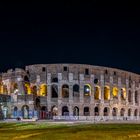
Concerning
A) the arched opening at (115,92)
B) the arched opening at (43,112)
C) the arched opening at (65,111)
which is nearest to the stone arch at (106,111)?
the arched opening at (115,92)

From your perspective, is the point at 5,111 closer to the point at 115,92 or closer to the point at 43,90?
the point at 43,90

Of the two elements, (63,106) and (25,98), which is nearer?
(25,98)

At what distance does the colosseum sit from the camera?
7581cm

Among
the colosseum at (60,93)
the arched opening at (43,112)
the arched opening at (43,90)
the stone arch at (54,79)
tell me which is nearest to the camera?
the colosseum at (60,93)

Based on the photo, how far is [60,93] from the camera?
79.9 metres

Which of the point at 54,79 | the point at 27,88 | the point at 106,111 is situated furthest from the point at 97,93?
the point at 27,88

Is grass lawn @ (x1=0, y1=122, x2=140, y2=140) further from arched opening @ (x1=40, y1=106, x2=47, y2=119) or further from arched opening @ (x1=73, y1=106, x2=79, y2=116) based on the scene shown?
arched opening @ (x1=73, y1=106, x2=79, y2=116)

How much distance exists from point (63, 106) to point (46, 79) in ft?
23.2

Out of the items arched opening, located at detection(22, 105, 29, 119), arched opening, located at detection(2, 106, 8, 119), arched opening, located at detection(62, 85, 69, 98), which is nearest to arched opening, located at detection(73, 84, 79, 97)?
arched opening, located at detection(62, 85, 69, 98)

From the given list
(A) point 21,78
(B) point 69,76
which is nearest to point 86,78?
(B) point 69,76

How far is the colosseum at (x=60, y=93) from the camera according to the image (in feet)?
249

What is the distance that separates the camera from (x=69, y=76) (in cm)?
8075

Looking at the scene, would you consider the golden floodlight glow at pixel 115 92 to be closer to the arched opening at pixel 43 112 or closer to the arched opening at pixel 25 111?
the arched opening at pixel 43 112

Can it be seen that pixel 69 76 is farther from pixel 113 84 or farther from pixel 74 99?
pixel 113 84
